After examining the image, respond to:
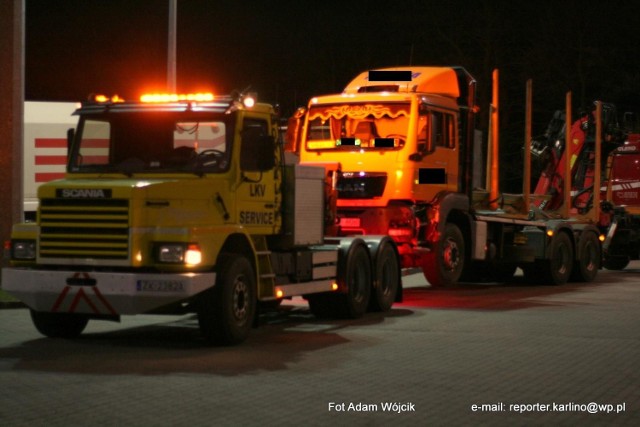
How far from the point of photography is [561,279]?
965 inches

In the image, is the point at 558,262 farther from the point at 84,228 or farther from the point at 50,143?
the point at 84,228

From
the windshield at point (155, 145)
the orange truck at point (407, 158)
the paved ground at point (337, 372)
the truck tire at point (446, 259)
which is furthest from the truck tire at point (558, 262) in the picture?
the windshield at point (155, 145)

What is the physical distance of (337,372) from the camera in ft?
38.1

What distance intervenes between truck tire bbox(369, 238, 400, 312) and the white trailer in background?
45.7ft

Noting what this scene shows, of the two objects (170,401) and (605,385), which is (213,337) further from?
(605,385)

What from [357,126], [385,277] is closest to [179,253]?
[385,277]

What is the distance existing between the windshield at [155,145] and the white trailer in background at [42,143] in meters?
15.9

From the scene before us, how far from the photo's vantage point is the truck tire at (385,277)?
1727 centimetres

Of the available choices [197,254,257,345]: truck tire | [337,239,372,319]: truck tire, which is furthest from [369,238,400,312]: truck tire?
[197,254,257,345]: truck tire

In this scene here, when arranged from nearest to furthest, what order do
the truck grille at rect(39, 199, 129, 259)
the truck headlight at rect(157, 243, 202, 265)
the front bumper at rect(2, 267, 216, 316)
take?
the front bumper at rect(2, 267, 216, 316), the truck headlight at rect(157, 243, 202, 265), the truck grille at rect(39, 199, 129, 259)

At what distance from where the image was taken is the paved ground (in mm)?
9359

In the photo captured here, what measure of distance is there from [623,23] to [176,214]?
169ft

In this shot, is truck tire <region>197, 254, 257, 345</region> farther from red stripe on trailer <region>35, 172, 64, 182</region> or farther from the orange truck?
red stripe on trailer <region>35, 172, 64, 182</region>

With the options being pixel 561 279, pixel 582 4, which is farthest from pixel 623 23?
pixel 561 279
